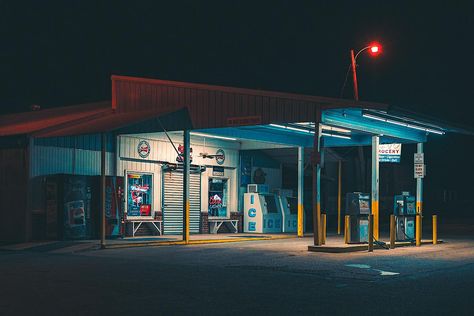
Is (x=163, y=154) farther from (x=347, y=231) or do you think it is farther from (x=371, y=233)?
(x=371, y=233)

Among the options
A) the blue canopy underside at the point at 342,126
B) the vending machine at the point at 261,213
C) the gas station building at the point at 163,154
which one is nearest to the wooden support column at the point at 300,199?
the gas station building at the point at 163,154

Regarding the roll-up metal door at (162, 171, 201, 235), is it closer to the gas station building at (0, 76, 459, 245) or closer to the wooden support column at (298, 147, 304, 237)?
the gas station building at (0, 76, 459, 245)

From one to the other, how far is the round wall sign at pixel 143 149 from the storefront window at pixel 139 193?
698 mm

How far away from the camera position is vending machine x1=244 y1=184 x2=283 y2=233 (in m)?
27.5

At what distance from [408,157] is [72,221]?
39.8 m

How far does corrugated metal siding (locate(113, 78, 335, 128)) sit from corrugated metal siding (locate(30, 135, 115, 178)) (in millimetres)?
1574

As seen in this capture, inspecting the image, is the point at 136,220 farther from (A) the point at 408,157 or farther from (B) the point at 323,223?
(A) the point at 408,157

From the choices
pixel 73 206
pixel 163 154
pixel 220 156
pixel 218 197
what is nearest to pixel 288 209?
pixel 218 197

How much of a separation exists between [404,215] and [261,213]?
7.85 metres

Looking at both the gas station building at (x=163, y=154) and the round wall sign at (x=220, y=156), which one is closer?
the gas station building at (x=163, y=154)

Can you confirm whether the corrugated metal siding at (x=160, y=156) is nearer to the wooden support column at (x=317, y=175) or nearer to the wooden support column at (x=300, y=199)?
the wooden support column at (x=300, y=199)

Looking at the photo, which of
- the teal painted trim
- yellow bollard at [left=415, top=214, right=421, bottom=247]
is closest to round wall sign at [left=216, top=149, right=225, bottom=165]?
the teal painted trim

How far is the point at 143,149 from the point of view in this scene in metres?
24.6

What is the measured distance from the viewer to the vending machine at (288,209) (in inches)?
1113
